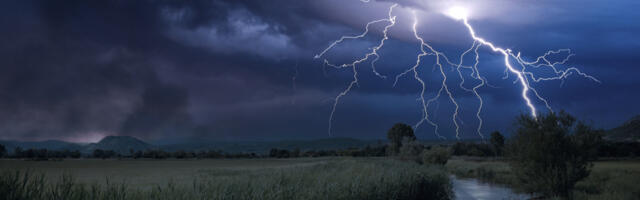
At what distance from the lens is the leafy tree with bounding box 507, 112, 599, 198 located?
21.2 m

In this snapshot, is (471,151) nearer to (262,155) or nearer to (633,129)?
(633,129)

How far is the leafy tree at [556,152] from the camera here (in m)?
21.2

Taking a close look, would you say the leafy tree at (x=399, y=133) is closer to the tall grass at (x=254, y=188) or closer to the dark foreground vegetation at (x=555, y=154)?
the tall grass at (x=254, y=188)

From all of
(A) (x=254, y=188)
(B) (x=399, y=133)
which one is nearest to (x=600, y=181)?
(A) (x=254, y=188)

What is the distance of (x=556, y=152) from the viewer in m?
21.3

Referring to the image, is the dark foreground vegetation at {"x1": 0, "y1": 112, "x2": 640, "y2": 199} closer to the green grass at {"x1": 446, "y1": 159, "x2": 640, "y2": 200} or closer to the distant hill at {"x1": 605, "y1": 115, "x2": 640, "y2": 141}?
the green grass at {"x1": 446, "y1": 159, "x2": 640, "y2": 200}

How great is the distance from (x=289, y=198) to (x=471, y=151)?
11270cm

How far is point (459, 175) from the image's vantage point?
56.9 m

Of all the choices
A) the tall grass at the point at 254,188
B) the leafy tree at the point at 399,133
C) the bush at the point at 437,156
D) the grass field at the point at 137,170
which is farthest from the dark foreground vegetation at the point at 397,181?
the leafy tree at the point at 399,133

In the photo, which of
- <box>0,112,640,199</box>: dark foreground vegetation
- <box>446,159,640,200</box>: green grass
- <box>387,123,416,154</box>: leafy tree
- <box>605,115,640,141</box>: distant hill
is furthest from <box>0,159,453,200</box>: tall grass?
<box>605,115,640,141</box>: distant hill

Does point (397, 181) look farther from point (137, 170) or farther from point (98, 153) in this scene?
point (98, 153)

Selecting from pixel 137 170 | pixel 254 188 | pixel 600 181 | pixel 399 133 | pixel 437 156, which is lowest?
pixel 600 181

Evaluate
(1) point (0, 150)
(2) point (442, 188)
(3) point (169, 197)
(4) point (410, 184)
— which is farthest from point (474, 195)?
(1) point (0, 150)

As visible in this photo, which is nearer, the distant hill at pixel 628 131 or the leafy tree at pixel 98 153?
the leafy tree at pixel 98 153
